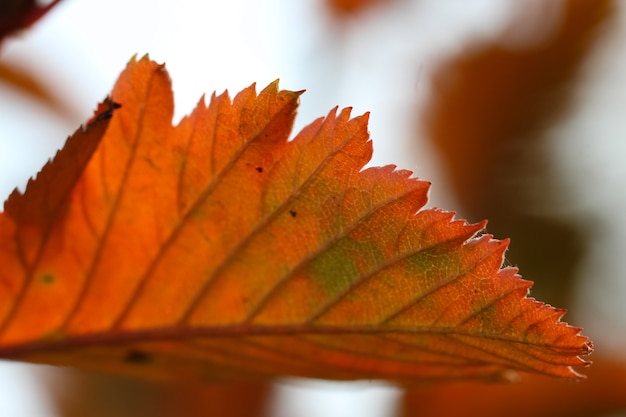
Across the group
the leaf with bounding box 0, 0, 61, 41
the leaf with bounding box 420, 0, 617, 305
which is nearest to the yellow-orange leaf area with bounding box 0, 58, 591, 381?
the leaf with bounding box 0, 0, 61, 41

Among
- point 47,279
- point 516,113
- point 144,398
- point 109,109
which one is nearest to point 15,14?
point 109,109

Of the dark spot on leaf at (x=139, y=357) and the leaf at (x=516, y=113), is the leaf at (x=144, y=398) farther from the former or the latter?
the dark spot on leaf at (x=139, y=357)

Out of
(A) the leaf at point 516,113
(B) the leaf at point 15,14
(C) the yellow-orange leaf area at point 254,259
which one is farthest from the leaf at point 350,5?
(B) the leaf at point 15,14

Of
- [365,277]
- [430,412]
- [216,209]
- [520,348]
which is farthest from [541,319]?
[430,412]

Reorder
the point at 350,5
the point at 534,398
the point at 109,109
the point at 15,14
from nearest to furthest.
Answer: the point at 15,14, the point at 109,109, the point at 534,398, the point at 350,5

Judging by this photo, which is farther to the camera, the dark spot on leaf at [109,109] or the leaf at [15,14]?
the dark spot on leaf at [109,109]

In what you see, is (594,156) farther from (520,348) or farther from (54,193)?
(54,193)

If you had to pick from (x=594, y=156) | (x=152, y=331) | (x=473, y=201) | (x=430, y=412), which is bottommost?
(x=152, y=331)

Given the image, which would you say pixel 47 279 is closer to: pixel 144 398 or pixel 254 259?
pixel 254 259
